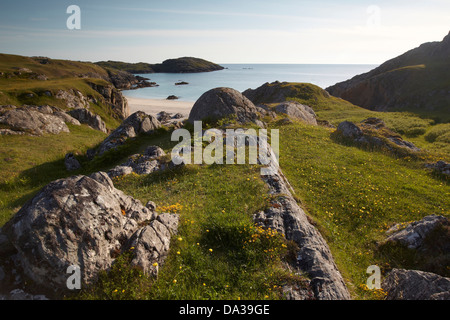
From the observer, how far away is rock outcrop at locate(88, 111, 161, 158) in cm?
2616

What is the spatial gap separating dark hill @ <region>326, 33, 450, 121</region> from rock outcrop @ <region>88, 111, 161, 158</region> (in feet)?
169

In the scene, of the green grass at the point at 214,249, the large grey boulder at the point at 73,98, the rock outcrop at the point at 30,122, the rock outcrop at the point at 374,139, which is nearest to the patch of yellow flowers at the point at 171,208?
the green grass at the point at 214,249

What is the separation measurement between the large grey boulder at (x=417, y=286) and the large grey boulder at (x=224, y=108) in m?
21.2

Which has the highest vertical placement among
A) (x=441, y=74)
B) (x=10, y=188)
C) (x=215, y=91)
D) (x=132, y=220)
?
(x=441, y=74)

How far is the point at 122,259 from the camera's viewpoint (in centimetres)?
742

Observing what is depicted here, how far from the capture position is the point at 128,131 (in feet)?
90.6

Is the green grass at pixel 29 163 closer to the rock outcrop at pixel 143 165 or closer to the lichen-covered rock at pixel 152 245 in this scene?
the rock outcrop at pixel 143 165

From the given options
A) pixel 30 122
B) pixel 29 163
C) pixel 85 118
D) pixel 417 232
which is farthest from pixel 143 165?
pixel 85 118

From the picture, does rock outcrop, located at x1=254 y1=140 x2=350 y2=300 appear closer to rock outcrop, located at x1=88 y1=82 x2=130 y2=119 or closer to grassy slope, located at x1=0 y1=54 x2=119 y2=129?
grassy slope, located at x1=0 y1=54 x2=119 y2=129

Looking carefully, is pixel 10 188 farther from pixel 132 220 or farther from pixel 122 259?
pixel 122 259

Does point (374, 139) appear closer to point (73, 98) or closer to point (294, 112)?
point (294, 112)

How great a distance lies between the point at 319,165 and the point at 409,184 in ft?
21.2

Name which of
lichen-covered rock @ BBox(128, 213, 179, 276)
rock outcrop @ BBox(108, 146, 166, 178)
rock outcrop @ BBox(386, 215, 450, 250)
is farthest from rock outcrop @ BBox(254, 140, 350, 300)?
rock outcrop @ BBox(108, 146, 166, 178)
